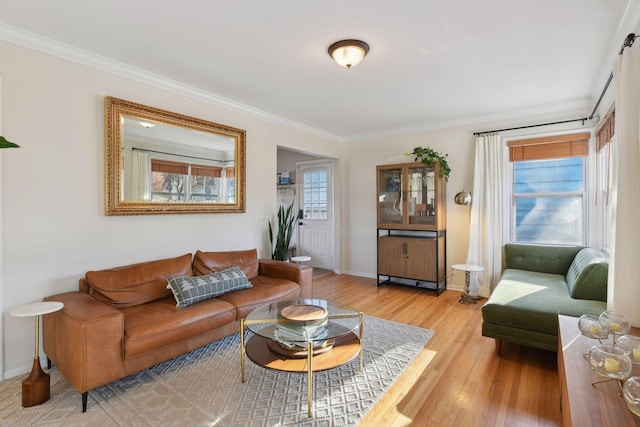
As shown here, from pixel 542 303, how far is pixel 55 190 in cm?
403

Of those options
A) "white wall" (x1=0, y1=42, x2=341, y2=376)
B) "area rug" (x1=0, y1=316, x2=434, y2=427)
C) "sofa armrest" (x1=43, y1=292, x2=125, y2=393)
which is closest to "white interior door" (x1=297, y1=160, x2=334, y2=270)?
"white wall" (x1=0, y1=42, x2=341, y2=376)

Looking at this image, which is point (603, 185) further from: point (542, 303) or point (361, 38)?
point (361, 38)

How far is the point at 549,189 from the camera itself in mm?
4066

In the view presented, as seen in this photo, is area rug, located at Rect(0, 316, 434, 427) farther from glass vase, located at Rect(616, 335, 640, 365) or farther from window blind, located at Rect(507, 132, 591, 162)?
window blind, located at Rect(507, 132, 591, 162)

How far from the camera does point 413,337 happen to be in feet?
9.93

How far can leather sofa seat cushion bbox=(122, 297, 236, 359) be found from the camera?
213 centimetres

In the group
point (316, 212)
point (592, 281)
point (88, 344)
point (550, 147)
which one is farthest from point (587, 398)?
point (316, 212)

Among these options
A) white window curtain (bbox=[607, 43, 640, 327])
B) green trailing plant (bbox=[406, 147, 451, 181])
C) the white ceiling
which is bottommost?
white window curtain (bbox=[607, 43, 640, 327])

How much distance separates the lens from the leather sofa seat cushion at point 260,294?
2.82 meters

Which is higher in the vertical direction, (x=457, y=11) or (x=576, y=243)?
(x=457, y=11)

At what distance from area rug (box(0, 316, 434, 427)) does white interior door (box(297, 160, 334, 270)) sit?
346 centimetres

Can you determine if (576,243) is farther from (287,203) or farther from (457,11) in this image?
(287,203)

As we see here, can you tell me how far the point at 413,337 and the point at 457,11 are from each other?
2.68 metres

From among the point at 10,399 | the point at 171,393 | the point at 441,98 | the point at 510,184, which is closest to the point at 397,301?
the point at 510,184
